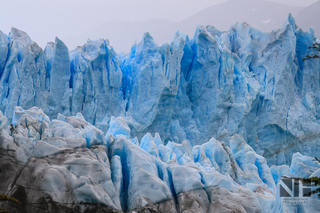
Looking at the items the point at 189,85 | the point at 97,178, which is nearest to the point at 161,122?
the point at 189,85

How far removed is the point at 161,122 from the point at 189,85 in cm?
310

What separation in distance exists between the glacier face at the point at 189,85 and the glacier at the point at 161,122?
0.19ft

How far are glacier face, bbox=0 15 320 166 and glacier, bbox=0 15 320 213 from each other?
58 mm

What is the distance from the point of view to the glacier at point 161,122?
7391 mm

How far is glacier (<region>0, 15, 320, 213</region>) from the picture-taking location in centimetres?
739

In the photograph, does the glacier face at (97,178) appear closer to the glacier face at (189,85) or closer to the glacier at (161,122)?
the glacier at (161,122)

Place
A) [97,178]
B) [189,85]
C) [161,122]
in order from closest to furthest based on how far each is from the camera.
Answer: [97,178] < [161,122] < [189,85]

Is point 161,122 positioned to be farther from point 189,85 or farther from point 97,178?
point 97,178

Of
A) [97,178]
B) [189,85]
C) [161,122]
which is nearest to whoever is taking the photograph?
[97,178]

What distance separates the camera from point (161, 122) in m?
16.0

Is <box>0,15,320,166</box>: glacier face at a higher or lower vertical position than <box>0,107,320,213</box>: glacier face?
higher

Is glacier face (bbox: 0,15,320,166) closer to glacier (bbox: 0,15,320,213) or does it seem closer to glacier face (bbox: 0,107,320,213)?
glacier (bbox: 0,15,320,213)

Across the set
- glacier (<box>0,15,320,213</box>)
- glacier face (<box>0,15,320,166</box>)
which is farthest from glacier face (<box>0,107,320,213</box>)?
glacier face (<box>0,15,320,166</box>)

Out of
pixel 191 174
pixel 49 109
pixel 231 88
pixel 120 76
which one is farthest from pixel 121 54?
pixel 191 174
